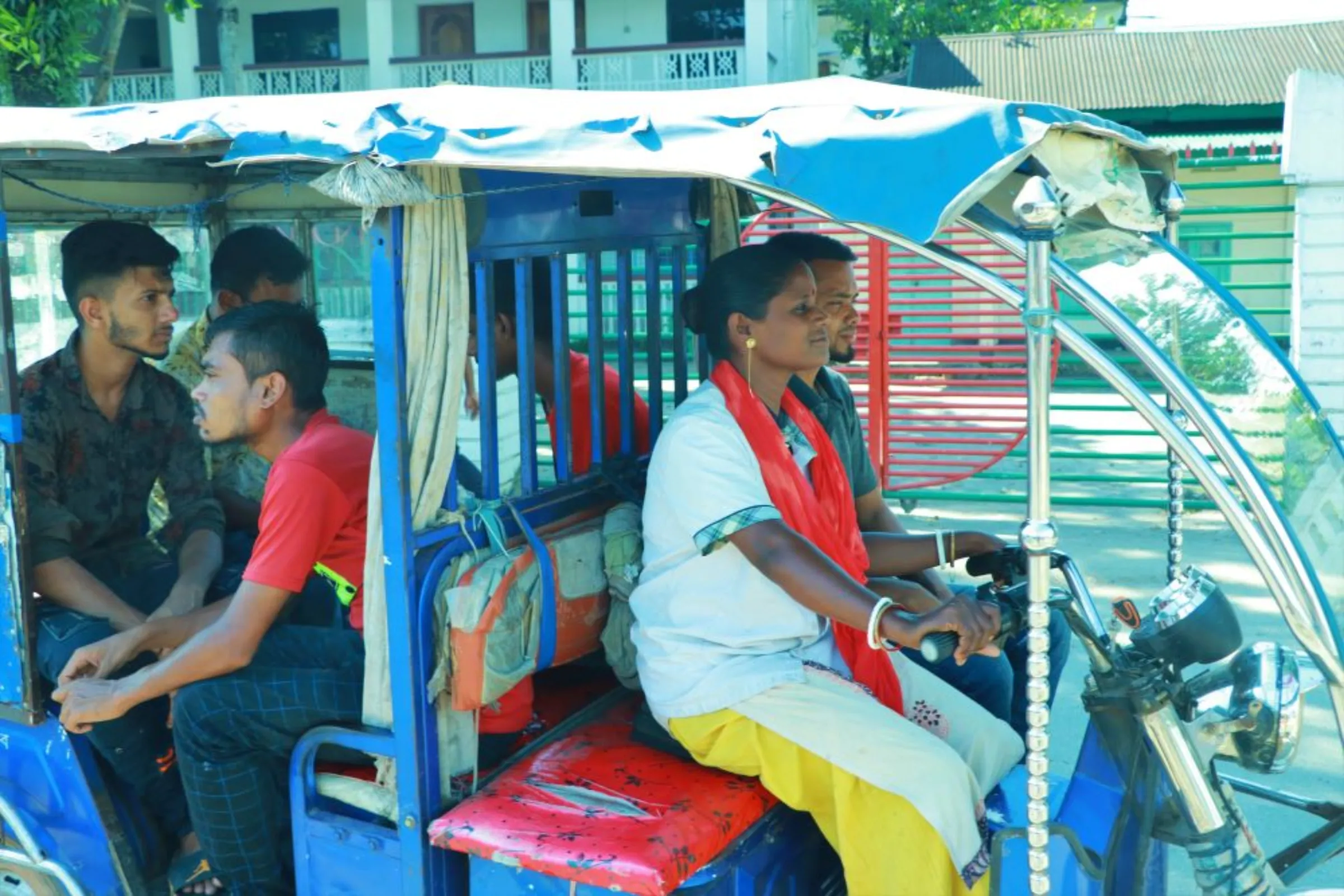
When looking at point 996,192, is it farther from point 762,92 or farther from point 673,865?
point 673,865

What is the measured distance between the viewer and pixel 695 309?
319 cm

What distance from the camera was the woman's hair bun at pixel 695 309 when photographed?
10.3 feet

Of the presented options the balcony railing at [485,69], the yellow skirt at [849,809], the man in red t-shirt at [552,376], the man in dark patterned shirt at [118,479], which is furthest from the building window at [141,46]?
the yellow skirt at [849,809]

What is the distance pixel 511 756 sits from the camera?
2.92m

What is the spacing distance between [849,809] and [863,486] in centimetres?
129

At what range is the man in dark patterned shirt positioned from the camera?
324cm

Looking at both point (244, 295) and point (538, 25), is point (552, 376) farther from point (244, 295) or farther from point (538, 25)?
point (538, 25)

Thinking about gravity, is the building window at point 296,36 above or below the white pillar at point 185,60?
above

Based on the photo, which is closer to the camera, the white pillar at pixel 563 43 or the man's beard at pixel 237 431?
the man's beard at pixel 237 431

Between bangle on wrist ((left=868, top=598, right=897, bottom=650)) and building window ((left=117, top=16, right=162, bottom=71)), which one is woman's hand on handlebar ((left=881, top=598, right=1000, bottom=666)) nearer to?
bangle on wrist ((left=868, top=598, right=897, bottom=650))

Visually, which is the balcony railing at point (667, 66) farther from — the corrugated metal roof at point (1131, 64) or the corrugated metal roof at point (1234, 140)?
the corrugated metal roof at point (1234, 140)

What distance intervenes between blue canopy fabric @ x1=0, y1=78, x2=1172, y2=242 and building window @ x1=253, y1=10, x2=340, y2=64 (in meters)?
22.8

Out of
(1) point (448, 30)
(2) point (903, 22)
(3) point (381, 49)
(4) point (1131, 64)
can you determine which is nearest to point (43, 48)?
(4) point (1131, 64)

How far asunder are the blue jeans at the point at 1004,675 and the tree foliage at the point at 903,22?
18165mm
